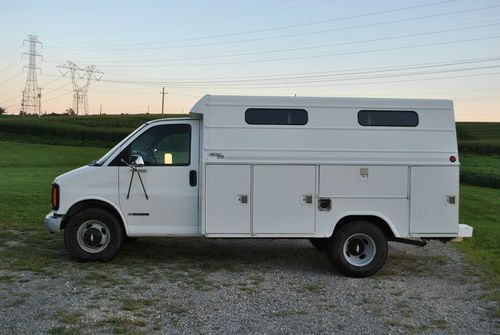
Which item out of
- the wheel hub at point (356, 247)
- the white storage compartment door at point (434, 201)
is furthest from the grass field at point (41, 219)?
the wheel hub at point (356, 247)

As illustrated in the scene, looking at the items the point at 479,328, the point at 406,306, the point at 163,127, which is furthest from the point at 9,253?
the point at 479,328

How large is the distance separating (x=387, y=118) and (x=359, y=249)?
1878mm

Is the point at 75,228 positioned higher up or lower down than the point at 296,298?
higher up

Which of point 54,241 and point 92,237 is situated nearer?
point 92,237

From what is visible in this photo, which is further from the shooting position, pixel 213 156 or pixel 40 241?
pixel 40 241

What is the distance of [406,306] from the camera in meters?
6.25

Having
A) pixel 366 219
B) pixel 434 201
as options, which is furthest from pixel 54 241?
pixel 434 201

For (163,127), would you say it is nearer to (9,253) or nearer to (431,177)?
(9,253)

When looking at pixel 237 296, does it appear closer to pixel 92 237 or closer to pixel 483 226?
pixel 92 237

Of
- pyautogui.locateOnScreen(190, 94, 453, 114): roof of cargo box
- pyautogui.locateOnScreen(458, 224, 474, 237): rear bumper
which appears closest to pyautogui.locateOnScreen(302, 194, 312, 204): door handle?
pyautogui.locateOnScreen(190, 94, 453, 114): roof of cargo box

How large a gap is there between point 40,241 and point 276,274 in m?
4.58

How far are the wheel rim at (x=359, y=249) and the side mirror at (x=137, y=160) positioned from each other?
3.07 meters

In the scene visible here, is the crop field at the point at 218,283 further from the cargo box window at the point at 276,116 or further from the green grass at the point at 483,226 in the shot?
the cargo box window at the point at 276,116

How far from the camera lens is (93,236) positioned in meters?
7.75
